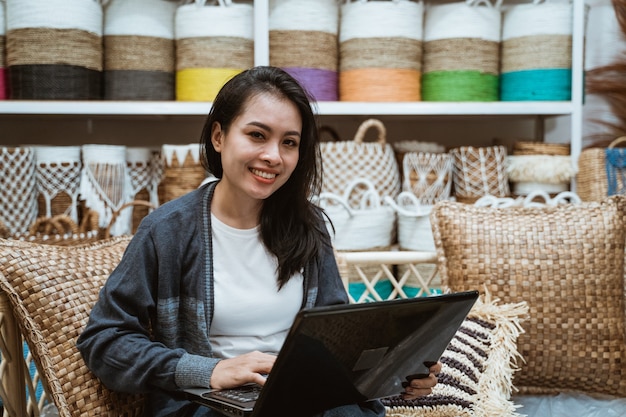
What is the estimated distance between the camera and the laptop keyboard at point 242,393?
2.85ft

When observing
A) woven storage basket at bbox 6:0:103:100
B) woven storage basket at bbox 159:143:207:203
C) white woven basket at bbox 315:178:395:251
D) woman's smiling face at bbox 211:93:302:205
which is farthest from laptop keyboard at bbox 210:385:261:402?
woven storage basket at bbox 6:0:103:100

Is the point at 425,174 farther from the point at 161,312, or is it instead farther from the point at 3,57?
the point at 3,57

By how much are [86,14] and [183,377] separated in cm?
139

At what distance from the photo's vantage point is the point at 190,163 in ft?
6.37

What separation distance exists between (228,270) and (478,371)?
0.53m

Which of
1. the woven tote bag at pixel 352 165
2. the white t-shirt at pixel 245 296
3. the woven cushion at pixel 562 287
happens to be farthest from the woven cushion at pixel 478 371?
the woven tote bag at pixel 352 165

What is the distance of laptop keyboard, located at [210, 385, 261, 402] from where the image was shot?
0.87 metres

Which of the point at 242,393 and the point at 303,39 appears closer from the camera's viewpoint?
the point at 242,393

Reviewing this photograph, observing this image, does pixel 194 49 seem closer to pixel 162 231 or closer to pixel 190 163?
pixel 190 163

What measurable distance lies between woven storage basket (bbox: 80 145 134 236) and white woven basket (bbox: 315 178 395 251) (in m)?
0.65

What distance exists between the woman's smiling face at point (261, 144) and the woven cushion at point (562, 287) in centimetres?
58

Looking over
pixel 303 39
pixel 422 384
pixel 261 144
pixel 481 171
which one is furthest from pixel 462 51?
pixel 422 384

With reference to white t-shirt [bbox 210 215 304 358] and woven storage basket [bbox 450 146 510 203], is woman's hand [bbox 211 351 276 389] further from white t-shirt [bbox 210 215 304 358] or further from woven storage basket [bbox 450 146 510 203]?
woven storage basket [bbox 450 146 510 203]

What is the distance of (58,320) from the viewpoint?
3.32ft
